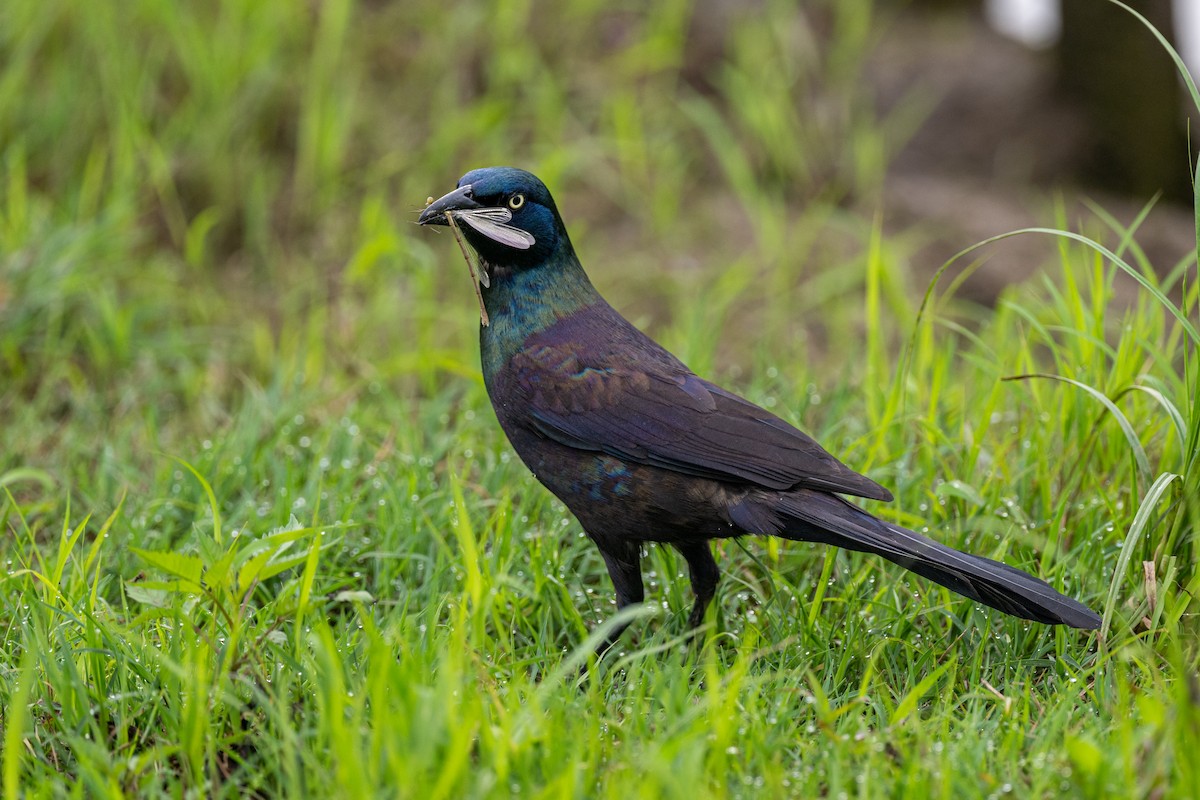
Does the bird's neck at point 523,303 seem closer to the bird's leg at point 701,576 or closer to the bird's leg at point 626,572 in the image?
the bird's leg at point 626,572

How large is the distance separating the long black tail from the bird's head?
0.91 metres

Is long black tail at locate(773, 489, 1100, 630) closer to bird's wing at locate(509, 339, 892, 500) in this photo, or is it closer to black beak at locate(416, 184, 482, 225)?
bird's wing at locate(509, 339, 892, 500)

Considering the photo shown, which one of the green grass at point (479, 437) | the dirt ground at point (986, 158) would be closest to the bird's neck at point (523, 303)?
the green grass at point (479, 437)

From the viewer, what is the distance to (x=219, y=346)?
4.93 m

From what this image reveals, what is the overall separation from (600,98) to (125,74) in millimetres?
2276

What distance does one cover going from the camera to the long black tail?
255 centimetres

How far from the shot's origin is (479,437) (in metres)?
4.02

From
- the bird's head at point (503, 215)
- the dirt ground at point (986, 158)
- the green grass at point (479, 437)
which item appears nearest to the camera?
the green grass at point (479, 437)

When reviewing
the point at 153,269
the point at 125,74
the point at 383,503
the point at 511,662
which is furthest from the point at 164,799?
the point at 125,74

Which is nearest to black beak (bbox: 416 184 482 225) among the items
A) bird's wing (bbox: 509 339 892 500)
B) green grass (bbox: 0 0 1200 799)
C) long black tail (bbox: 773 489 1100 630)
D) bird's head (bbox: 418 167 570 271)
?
bird's head (bbox: 418 167 570 271)

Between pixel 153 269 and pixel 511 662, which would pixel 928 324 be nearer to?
pixel 511 662

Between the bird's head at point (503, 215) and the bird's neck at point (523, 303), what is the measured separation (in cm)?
3

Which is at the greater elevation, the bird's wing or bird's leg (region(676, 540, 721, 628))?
the bird's wing

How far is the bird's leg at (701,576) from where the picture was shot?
2.98 meters
